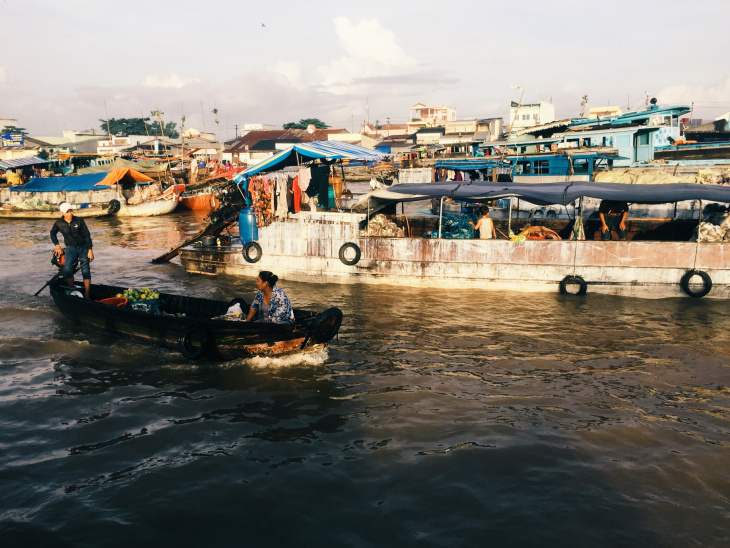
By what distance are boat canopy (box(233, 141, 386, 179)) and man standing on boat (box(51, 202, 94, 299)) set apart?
16.2ft

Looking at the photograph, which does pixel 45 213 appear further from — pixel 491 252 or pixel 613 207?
pixel 613 207

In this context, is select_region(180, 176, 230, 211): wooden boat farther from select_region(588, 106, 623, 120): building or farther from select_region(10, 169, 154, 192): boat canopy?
select_region(588, 106, 623, 120): building

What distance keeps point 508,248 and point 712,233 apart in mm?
4950

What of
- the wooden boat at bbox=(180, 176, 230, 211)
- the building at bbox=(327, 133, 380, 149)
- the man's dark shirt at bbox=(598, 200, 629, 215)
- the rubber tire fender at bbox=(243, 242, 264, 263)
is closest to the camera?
the man's dark shirt at bbox=(598, 200, 629, 215)

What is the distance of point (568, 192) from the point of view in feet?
41.6

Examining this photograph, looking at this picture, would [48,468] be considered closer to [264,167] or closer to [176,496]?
[176,496]

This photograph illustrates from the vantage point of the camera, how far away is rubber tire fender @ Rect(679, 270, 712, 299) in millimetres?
12367

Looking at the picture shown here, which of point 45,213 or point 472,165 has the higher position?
point 472,165

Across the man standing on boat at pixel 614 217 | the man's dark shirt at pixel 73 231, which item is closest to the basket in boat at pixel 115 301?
the man's dark shirt at pixel 73 231

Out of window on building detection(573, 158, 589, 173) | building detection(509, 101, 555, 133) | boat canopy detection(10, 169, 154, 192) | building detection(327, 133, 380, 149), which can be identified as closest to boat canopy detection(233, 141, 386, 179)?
window on building detection(573, 158, 589, 173)

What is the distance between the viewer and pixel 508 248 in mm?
13539

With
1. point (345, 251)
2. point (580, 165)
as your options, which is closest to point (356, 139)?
point (580, 165)

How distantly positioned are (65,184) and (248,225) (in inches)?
978

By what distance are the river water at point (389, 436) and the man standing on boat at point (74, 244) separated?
4.00 ft
